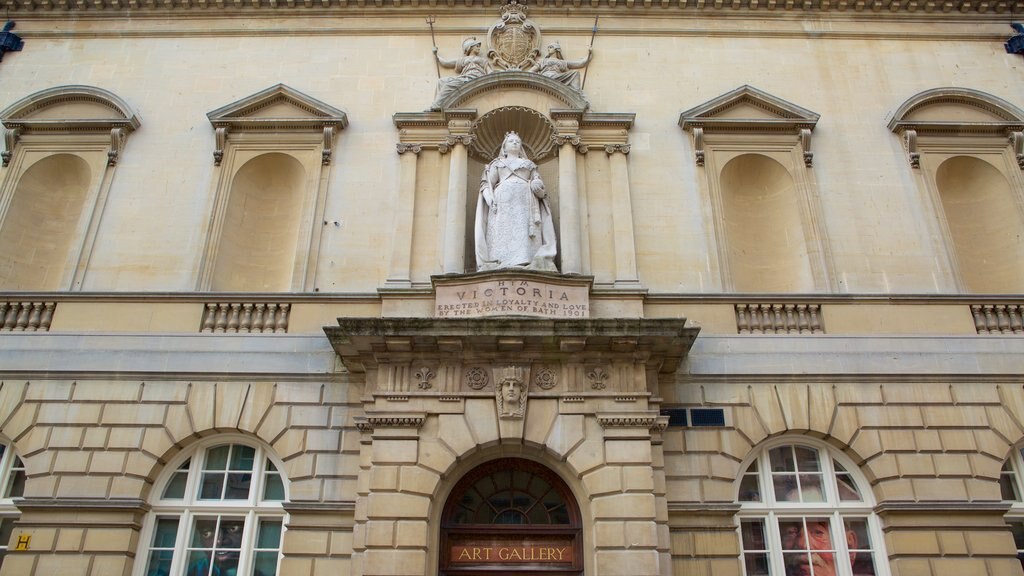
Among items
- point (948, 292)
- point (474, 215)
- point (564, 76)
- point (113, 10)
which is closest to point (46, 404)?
point (474, 215)

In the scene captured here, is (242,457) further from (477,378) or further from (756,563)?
(756,563)

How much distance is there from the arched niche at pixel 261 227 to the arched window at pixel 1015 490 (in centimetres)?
1119

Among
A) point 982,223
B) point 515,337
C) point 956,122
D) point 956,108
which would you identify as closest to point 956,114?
point 956,108

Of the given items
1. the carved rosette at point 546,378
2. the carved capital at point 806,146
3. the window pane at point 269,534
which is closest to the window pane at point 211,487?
the window pane at point 269,534

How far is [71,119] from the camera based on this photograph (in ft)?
44.0

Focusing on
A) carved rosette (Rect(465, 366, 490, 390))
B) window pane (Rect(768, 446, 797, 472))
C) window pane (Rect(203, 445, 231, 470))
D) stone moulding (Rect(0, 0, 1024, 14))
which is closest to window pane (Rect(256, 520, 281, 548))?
window pane (Rect(203, 445, 231, 470))

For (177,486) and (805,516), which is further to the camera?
(177,486)

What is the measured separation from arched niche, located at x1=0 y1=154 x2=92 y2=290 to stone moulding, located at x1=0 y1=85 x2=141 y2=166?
562 millimetres

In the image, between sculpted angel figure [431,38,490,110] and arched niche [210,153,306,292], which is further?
sculpted angel figure [431,38,490,110]

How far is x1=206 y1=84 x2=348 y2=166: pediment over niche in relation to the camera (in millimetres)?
13141

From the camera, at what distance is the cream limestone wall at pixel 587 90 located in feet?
39.6

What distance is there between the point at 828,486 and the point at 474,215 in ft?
23.0

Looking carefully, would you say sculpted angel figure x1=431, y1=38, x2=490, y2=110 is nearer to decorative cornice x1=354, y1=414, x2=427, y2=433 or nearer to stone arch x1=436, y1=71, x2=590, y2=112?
stone arch x1=436, y1=71, x2=590, y2=112

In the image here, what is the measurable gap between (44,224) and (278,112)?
465 centimetres
